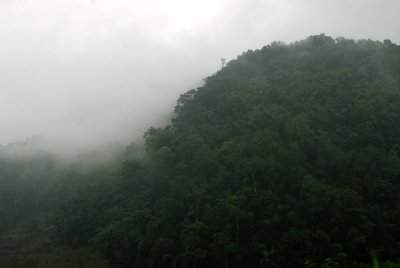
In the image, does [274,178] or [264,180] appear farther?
[264,180]

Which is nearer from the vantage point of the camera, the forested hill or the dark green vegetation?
the forested hill

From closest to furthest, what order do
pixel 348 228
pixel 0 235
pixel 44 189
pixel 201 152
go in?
1. pixel 348 228
2. pixel 201 152
3. pixel 0 235
4. pixel 44 189

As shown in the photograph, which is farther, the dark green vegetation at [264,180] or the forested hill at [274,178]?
the dark green vegetation at [264,180]

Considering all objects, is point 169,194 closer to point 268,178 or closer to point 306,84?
point 268,178

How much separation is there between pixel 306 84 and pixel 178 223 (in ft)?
76.2

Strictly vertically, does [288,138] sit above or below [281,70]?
below

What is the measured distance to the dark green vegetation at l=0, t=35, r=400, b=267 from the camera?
31.7m

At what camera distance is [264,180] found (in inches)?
1426

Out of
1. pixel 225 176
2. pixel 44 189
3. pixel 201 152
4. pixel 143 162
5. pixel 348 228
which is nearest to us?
pixel 348 228

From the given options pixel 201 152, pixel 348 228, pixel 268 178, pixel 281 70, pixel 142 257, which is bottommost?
pixel 348 228

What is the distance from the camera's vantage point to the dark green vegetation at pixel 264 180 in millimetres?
31656

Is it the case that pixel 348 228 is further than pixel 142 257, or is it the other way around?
pixel 142 257

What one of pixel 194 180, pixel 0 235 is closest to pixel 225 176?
pixel 194 180

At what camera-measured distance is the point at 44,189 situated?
63.0 m
